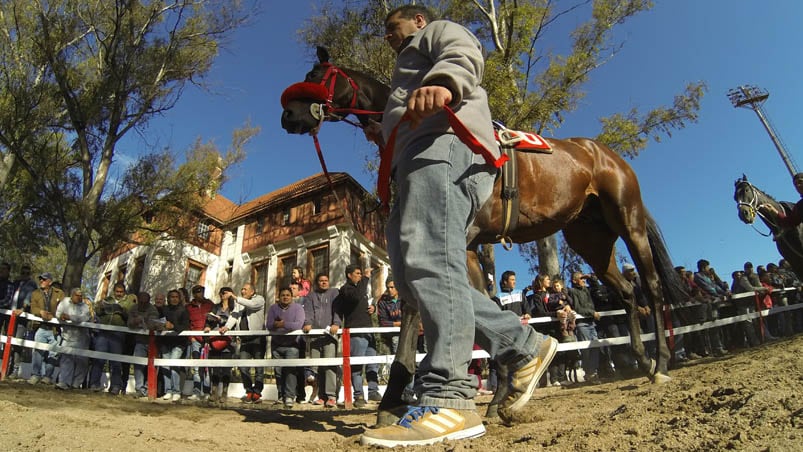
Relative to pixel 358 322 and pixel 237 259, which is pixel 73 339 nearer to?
pixel 358 322

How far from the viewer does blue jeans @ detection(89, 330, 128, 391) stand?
704 cm

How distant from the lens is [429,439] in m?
1.89

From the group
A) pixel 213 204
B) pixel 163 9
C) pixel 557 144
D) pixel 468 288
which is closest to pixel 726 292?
pixel 557 144

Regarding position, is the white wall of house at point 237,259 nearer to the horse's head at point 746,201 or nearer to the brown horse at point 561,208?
the horse's head at point 746,201

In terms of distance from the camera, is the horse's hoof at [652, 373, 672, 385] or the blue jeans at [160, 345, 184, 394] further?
the blue jeans at [160, 345, 184, 394]

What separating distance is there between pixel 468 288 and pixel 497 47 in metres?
14.5

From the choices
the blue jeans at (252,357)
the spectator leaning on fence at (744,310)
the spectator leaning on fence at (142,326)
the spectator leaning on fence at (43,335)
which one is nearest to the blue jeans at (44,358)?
the spectator leaning on fence at (43,335)

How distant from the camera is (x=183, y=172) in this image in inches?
553

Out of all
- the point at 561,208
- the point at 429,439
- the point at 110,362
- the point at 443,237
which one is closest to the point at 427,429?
the point at 429,439

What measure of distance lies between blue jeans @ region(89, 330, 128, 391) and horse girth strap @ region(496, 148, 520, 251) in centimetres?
637

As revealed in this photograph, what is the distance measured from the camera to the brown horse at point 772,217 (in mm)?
8008

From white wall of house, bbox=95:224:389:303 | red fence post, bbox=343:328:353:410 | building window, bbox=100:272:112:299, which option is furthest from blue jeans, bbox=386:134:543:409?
building window, bbox=100:272:112:299

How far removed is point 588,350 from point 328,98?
5787mm

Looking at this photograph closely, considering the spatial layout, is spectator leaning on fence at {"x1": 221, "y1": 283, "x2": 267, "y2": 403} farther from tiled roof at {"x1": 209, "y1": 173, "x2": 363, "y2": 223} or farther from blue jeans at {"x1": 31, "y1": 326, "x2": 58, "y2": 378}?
tiled roof at {"x1": 209, "y1": 173, "x2": 363, "y2": 223}
